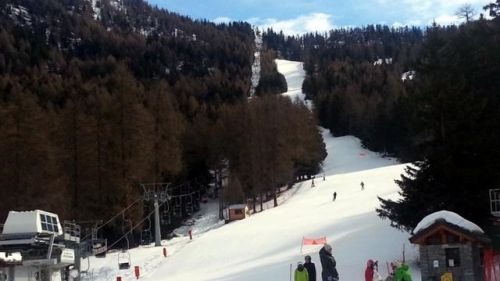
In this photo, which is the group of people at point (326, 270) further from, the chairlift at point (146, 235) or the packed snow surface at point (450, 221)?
the chairlift at point (146, 235)

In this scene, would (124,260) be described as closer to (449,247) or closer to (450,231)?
(449,247)

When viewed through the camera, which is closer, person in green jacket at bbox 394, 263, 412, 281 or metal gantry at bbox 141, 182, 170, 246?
person in green jacket at bbox 394, 263, 412, 281

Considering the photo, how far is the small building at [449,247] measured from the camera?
19.4 metres

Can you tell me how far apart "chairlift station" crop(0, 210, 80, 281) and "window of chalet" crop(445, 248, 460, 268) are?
50.5 feet

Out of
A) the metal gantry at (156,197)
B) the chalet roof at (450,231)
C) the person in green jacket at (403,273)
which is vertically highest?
the chalet roof at (450,231)

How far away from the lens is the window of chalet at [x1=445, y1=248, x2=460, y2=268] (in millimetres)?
19688

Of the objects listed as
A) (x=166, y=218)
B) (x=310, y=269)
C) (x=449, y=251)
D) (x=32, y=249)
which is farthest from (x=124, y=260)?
(x=310, y=269)

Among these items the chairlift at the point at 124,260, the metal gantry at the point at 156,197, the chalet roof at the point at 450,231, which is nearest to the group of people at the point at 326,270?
the chalet roof at the point at 450,231

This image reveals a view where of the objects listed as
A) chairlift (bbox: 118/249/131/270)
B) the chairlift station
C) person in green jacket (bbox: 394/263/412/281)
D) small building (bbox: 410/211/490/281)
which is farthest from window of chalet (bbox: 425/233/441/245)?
chairlift (bbox: 118/249/131/270)

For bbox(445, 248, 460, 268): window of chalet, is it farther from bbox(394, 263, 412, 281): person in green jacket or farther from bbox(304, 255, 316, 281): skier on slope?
bbox(304, 255, 316, 281): skier on slope

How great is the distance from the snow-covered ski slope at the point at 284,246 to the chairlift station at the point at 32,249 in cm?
481

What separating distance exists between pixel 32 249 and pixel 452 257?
646 inches

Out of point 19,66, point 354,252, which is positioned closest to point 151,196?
point 354,252

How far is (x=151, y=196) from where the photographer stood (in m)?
47.4
